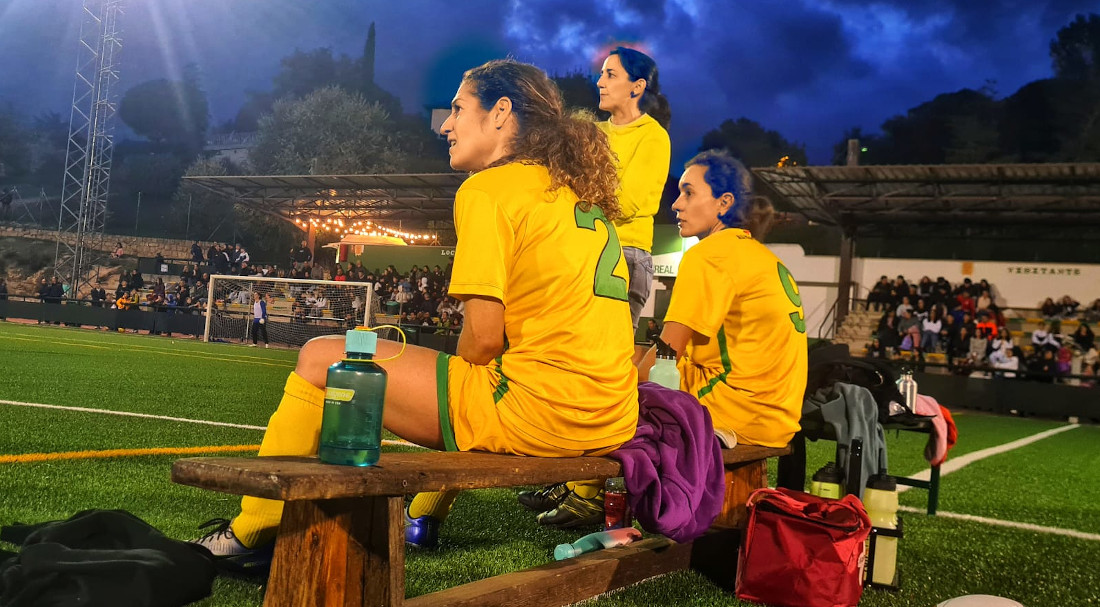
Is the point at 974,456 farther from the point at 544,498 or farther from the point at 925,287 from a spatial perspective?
the point at 925,287

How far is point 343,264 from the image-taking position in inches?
1367

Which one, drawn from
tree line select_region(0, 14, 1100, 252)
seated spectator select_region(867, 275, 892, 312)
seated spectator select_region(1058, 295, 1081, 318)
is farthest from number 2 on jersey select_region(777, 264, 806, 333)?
tree line select_region(0, 14, 1100, 252)

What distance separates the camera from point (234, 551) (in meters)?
2.39

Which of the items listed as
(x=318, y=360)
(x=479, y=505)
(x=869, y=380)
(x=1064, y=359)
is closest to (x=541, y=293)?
(x=318, y=360)

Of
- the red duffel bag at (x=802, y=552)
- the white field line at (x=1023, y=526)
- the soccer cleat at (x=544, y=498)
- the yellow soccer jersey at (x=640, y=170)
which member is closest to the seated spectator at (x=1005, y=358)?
the white field line at (x=1023, y=526)

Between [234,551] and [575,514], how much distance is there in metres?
1.85

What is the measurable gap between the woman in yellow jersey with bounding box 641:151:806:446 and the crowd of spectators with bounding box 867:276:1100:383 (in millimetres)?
15071

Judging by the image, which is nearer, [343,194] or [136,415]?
[136,415]

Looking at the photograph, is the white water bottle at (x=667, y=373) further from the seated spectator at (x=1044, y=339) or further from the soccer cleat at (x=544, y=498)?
the seated spectator at (x=1044, y=339)

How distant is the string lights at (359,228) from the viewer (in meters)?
33.1

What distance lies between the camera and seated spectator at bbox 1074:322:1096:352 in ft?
67.0

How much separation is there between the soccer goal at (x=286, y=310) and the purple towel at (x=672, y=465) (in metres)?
20.4

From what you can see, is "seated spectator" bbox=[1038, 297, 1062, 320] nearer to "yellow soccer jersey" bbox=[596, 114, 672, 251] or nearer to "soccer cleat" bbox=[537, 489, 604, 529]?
"yellow soccer jersey" bbox=[596, 114, 672, 251]

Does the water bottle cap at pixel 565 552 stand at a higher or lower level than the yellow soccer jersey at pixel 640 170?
lower
